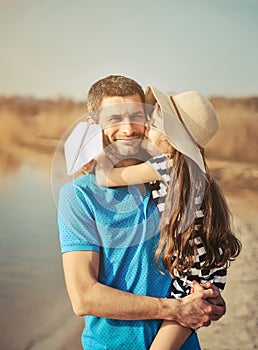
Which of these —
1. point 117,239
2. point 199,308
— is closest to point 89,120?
point 117,239

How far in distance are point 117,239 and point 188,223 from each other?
0.18 m

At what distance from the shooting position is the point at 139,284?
54.4 inches

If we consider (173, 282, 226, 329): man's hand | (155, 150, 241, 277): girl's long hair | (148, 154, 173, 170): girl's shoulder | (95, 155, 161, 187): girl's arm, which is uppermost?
(148, 154, 173, 170): girl's shoulder

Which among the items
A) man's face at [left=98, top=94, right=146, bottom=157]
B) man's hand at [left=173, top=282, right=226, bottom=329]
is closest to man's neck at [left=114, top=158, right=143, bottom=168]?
man's face at [left=98, top=94, right=146, bottom=157]

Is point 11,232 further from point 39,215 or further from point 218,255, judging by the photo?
point 218,255

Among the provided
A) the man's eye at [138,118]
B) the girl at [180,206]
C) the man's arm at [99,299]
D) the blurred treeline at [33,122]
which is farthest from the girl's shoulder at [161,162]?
the blurred treeline at [33,122]

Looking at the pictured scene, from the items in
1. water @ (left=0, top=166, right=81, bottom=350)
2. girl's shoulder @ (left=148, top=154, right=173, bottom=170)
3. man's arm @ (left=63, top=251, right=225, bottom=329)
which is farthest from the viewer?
water @ (left=0, top=166, right=81, bottom=350)

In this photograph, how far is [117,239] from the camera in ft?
4.51

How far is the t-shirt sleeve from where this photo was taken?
4.40 feet

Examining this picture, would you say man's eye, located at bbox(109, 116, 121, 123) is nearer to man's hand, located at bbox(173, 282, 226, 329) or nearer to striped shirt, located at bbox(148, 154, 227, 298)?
striped shirt, located at bbox(148, 154, 227, 298)

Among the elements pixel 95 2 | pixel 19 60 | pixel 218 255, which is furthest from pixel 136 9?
pixel 218 255

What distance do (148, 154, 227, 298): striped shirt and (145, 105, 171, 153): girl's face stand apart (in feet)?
0.09

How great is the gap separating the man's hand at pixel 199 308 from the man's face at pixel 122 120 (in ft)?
1.29

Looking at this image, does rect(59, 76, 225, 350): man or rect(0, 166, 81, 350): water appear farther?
rect(0, 166, 81, 350): water
